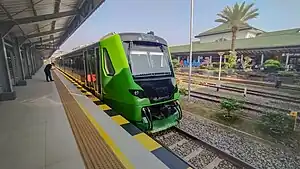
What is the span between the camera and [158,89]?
15.8ft

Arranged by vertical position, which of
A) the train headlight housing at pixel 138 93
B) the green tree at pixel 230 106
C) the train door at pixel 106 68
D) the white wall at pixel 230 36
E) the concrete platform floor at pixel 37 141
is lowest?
the green tree at pixel 230 106

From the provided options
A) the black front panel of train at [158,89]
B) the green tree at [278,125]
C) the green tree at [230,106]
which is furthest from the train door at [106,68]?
the green tree at [278,125]

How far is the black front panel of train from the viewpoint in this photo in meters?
4.67

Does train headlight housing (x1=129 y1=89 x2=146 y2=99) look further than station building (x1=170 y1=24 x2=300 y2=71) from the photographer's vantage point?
No

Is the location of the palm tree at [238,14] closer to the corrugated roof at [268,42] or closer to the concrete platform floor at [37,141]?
the corrugated roof at [268,42]

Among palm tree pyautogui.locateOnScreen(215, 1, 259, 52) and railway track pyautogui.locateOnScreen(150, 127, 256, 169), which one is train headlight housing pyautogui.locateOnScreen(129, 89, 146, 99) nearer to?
railway track pyautogui.locateOnScreen(150, 127, 256, 169)

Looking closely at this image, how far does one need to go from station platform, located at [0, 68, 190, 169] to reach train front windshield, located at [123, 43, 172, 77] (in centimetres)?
151

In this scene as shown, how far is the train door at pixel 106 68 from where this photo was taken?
5074mm

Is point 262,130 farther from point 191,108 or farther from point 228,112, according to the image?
point 191,108

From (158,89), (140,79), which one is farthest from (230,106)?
(140,79)

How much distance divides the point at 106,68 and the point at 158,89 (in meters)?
1.75

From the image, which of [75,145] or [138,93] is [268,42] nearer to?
[138,93]

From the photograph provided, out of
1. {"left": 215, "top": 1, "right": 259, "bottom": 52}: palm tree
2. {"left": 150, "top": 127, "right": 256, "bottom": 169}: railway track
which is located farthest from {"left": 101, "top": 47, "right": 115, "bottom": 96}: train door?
{"left": 215, "top": 1, "right": 259, "bottom": 52}: palm tree

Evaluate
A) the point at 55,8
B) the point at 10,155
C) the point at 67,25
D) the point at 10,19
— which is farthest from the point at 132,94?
the point at 67,25
